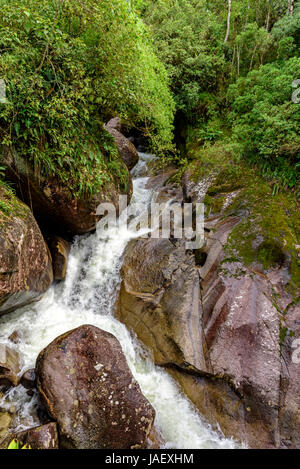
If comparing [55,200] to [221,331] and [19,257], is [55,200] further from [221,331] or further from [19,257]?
[221,331]

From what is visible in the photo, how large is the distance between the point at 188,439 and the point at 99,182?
5.52 m

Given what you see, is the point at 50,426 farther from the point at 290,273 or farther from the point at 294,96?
the point at 294,96

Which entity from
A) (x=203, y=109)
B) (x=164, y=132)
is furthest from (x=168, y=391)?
(x=203, y=109)

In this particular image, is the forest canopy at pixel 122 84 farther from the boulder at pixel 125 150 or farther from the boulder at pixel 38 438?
the boulder at pixel 38 438

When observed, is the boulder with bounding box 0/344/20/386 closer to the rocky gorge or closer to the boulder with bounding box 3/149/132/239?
the rocky gorge

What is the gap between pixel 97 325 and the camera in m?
5.06

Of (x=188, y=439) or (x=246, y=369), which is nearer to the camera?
(x=188, y=439)

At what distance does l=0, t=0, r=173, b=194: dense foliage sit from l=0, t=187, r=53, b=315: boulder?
1.12m

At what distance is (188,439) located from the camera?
3793 millimetres

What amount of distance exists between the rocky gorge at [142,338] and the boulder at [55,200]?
0.04 metres

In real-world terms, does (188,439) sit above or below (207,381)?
below

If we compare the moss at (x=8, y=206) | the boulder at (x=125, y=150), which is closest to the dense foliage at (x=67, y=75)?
the moss at (x=8, y=206)
